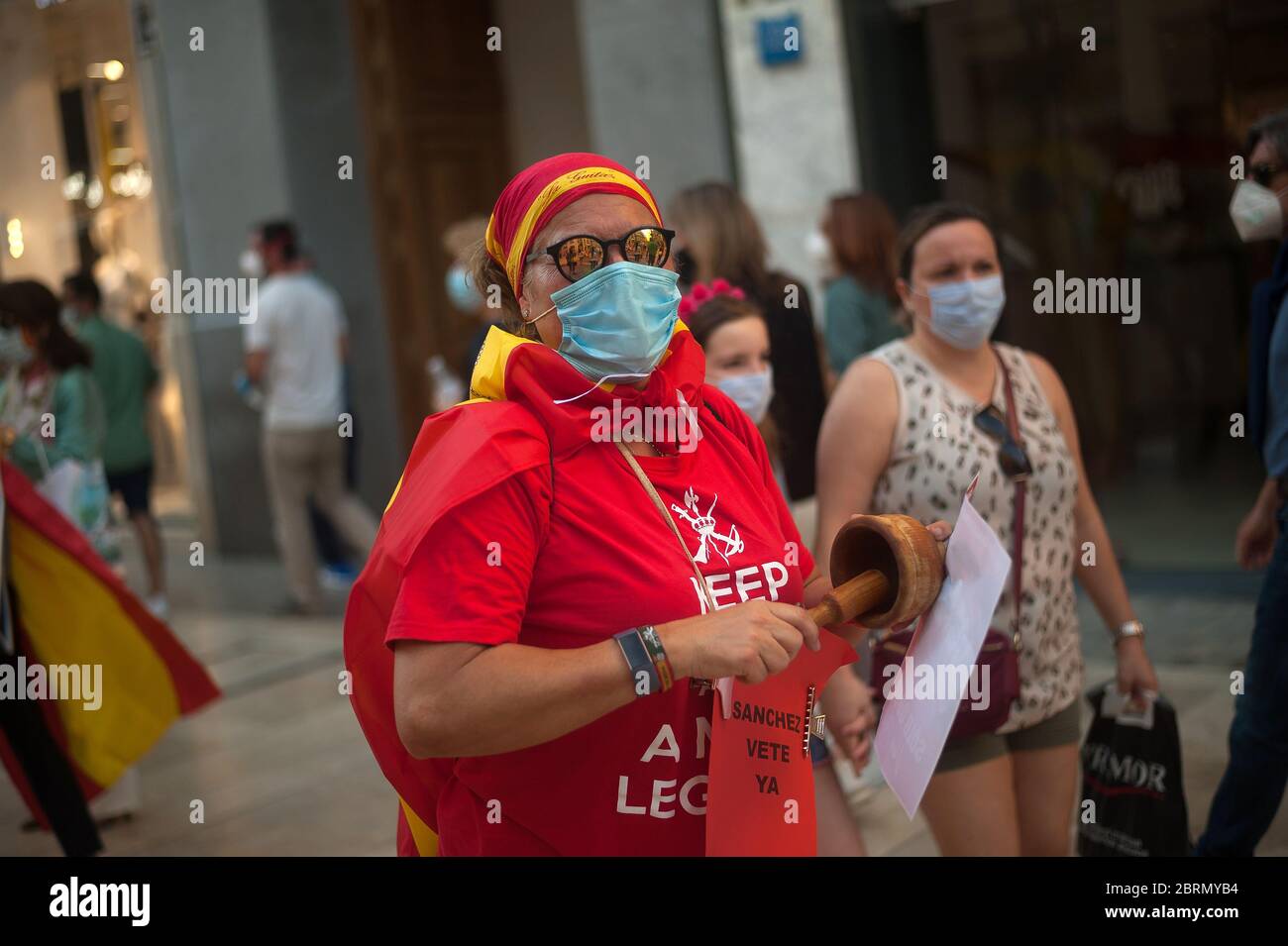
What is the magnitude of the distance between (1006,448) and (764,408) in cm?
74

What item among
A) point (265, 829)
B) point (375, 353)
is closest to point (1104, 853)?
point (265, 829)

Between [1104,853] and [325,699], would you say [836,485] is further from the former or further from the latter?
[325,699]

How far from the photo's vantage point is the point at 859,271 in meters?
5.85

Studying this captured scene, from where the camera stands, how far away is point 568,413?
6.85 feet

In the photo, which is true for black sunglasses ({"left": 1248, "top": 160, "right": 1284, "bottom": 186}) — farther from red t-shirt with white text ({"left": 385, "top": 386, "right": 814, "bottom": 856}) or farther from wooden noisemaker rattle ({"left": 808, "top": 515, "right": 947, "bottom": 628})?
red t-shirt with white text ({"left": 385, "top": 386, "right": 814, "bottom": 856})

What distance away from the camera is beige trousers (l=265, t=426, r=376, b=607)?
8938mm

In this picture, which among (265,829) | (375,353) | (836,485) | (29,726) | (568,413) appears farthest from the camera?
(375,353)

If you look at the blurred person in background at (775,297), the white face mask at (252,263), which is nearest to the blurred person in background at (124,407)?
the white face mask at (252,263)

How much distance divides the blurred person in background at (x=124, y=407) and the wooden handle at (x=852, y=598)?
293 inches

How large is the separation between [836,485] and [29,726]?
9.24ft

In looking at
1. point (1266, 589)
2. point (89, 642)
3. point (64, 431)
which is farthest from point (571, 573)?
point (64, 431)

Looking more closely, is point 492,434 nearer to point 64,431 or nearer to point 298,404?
point 64,431

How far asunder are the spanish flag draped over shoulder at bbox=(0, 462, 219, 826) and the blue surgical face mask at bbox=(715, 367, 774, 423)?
248 cm

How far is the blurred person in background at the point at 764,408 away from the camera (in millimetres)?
3112
